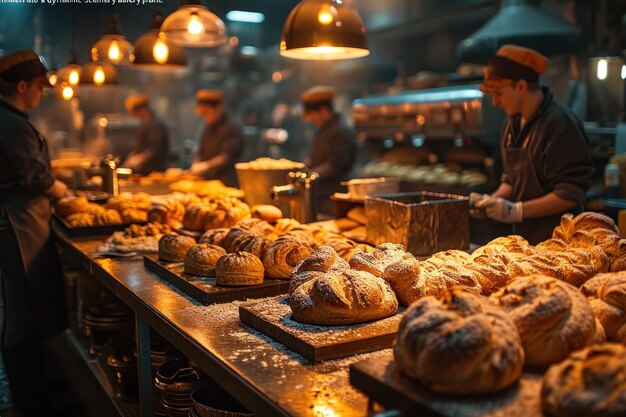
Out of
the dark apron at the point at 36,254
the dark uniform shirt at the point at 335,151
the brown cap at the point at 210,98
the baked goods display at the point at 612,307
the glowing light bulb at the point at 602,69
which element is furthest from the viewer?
the brown cap at the point at 210,98

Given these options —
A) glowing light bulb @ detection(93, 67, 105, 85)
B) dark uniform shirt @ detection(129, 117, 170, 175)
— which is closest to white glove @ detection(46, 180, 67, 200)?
glowing light bulb @ detection(93, 67, 105, 85)

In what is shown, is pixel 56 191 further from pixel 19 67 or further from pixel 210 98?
pixel 210 98

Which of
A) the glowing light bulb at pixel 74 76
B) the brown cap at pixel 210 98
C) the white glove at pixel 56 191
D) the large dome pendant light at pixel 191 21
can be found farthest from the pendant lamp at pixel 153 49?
the brown cap at pixel 210 98

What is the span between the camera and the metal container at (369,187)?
3365 millimetres

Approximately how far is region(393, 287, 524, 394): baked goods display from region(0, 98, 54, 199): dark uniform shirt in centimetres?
323

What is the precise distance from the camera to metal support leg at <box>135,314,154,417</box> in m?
2.58

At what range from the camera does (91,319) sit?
366cm

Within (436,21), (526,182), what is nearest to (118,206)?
(526,182)

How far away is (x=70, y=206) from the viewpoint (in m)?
4.12

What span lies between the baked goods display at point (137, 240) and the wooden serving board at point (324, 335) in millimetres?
1459

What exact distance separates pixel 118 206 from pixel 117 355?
1.10 m

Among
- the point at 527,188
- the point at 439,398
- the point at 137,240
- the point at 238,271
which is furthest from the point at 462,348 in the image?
the point at 527,188

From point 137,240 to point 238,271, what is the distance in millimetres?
1205

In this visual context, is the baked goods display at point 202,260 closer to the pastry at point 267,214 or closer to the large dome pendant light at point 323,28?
the pastry at point 267,214
